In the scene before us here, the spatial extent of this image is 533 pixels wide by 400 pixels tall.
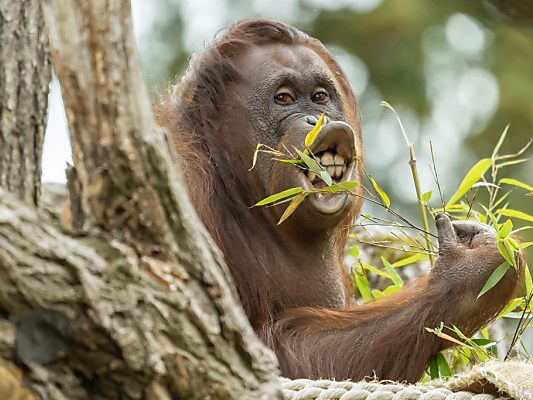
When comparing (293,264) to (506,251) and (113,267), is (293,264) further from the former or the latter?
(113,267)

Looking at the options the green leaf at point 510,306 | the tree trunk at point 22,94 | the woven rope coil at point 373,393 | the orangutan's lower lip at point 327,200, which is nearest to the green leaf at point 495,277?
the green leaf at point 510,306

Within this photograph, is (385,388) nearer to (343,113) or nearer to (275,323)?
(275,323)

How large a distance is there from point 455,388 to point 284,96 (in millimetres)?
1733

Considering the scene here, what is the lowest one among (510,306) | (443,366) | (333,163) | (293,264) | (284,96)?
(443,366)

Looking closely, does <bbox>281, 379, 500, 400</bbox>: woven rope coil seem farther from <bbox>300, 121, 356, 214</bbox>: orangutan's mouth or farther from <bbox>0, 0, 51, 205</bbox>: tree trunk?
<bbox>300, 121, 356, 214</bbox>: orangutan's mouth

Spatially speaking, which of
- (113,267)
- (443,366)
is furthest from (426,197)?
(113,267)

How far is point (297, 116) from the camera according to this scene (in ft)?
13.2

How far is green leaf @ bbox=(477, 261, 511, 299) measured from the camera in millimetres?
3410

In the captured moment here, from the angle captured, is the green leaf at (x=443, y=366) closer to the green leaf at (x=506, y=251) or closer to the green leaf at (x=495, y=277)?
the green leaf at (x=495, y=277)

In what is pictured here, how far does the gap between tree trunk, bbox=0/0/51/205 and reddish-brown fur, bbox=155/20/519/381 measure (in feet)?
4.63

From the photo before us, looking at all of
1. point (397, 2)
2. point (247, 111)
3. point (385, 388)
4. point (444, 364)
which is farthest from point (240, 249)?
point (397, 2)

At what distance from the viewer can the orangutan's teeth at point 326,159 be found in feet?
12.5

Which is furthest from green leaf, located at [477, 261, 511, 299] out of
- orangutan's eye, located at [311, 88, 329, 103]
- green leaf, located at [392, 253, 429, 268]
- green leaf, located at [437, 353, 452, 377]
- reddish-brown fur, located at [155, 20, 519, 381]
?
orangutan's eye, located at [311, 88, 329, 103]

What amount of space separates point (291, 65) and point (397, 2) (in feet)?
24.9
